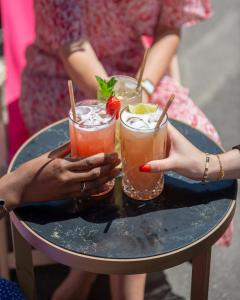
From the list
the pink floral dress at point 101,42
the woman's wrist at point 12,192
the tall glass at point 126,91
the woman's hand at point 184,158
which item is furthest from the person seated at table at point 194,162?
the pink floral dress at point 101,42

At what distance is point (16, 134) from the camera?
2.38m

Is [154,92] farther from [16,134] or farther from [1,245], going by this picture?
[1,245]

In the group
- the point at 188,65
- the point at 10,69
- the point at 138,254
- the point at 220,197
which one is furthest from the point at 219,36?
the point at 138,254

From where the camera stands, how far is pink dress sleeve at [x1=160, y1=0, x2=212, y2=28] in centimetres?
213

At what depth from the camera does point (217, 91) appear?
10.6 feet

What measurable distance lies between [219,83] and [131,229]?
81.6 inches

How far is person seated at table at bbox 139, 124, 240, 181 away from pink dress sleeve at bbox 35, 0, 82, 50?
701 mm

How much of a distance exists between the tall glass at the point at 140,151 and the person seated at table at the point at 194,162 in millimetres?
30

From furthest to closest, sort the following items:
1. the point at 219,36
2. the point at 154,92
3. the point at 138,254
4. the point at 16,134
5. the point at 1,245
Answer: the point at 219,36
the point at 16,134
the point at 154,92
the point at 1,245
the point at 138,254

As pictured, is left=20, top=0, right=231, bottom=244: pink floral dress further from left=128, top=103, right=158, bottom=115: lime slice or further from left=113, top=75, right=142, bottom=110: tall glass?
left=128, top=103, right=158, bottom=115: lime slice

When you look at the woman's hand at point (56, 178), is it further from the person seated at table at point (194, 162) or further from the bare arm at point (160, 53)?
the bare arm at point (160, 53)

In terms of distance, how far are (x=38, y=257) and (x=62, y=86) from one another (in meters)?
0.65

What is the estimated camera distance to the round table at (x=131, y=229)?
1.30 m

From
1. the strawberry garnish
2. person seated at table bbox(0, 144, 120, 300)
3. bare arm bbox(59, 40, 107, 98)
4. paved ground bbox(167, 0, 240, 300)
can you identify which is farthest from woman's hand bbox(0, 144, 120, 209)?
paved ground bbox(167, 0, 240, 300)
